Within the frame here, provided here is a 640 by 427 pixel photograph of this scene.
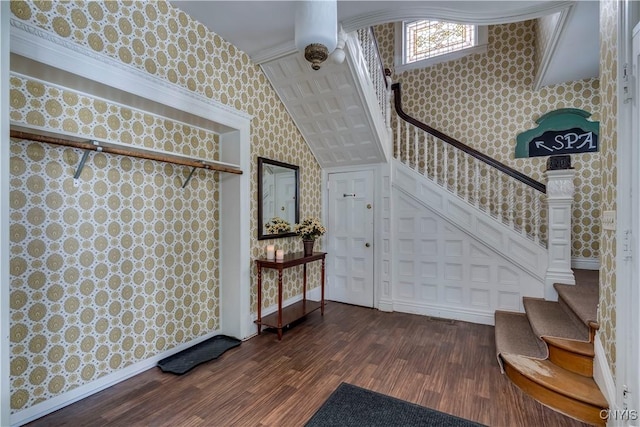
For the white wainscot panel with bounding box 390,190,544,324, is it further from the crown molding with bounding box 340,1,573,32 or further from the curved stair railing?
the crown molding with bounding box 340,1,573,32

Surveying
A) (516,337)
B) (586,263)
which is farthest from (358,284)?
(586,263)

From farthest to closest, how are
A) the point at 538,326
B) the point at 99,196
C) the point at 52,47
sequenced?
1. the point at 538,326
2. the point at 99,196
3. the point at 52,47

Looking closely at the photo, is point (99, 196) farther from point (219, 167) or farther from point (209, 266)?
point (209, 266)

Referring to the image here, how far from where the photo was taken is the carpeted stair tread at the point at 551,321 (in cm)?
236

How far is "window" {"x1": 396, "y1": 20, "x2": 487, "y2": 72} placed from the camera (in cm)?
454

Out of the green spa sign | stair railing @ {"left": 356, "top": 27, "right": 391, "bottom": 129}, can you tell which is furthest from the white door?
the green spa sign

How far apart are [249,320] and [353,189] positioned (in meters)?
2.29

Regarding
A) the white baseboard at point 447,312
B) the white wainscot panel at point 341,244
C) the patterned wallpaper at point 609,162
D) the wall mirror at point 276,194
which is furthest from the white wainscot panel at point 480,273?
the wall mirror at point 276,194

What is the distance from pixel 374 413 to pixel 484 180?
3.30 m

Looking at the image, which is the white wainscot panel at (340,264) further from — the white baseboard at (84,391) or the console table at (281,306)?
the white baseboard at (84,391)

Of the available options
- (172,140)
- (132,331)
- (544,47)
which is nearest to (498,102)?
(544,47)

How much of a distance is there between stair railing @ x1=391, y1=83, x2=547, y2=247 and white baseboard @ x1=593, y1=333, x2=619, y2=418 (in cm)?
153

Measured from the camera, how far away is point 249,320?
312 centimetres

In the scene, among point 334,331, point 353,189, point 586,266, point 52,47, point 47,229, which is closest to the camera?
point 52,47
